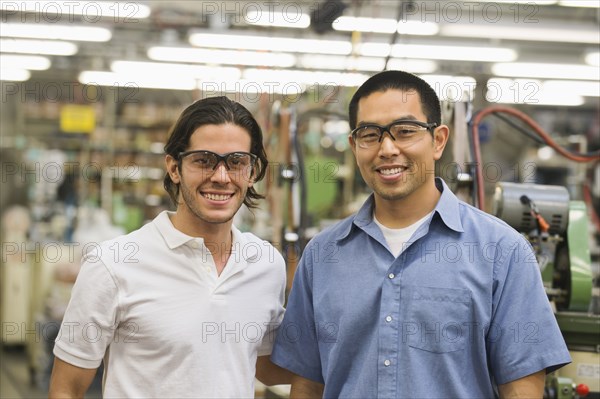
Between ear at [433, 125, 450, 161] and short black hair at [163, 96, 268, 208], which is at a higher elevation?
short black hair at [163, 96, 268, 208]

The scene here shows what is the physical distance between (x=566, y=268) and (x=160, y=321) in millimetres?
1581

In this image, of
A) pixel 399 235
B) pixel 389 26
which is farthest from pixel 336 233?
pixel 389 26

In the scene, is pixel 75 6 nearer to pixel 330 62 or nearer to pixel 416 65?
pixel 330 62

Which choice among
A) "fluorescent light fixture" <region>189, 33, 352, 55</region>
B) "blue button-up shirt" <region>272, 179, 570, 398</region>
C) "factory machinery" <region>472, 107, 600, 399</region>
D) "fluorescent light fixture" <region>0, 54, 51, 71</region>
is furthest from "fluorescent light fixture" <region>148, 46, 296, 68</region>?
"blue button-up shirt" <region>272, 179, 570, 398</region>

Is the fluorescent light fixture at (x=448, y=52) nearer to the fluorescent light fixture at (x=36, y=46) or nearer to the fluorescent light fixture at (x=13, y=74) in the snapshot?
the fluorescent light fixture at (x=36, y=46)

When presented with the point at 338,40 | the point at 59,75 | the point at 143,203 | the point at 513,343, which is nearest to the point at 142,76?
the point at 143,203

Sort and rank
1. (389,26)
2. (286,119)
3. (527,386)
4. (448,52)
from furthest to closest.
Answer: (448,52), (389,26), (286,119), (527,386)

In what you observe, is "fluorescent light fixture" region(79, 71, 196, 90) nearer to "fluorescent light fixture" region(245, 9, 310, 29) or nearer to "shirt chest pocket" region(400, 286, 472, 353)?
"fluorescent light fixture" region(245, 9, 310, 29)

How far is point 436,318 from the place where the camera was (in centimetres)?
189

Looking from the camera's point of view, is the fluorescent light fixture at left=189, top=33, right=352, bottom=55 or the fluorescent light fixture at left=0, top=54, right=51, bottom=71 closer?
the fluorescent light fixture at left=189, top=33, right=352, bottom=55

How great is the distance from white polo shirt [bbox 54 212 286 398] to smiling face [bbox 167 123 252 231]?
85 millimetres

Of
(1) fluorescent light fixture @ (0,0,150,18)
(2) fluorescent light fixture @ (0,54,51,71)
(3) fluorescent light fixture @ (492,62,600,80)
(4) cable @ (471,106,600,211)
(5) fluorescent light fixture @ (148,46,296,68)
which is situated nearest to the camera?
(4) cable @ (471,106,600,211)

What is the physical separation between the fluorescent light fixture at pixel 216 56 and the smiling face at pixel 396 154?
5.98 m

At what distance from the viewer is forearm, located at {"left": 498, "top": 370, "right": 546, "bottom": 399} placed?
6.09ft
